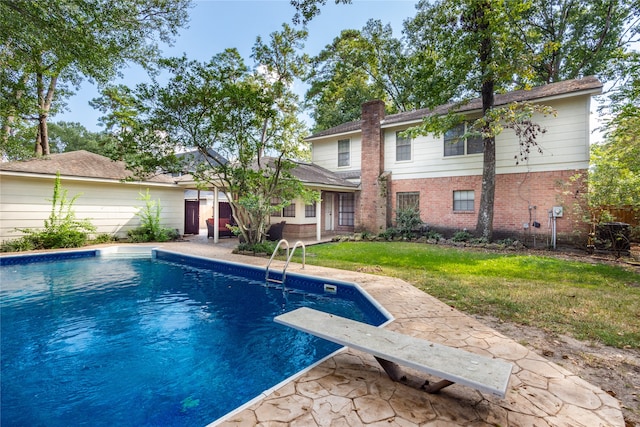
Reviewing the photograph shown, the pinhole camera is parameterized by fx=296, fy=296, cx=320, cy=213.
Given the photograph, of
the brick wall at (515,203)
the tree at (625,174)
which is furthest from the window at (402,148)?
the tree at (625,174)

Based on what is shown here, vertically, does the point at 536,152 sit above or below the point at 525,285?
above

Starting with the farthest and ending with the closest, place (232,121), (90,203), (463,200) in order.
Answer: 1. (463,200)
2. (90,203)
3. (232,121)

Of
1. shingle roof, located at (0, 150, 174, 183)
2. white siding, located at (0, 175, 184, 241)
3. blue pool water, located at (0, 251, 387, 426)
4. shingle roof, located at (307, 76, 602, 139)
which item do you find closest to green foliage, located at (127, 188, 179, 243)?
white siding, located at (0, 175, 184, 241)

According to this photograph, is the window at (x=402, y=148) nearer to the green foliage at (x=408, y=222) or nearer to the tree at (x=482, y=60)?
the tree at (x=482, y=60)

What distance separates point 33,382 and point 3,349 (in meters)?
1.32

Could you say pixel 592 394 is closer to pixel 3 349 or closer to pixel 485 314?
pixel 485 314

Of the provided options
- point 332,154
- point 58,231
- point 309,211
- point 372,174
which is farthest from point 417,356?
point 332,154

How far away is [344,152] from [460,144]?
19.2 ft

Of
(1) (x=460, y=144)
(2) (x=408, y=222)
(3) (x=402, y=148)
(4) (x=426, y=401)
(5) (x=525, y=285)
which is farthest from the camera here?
(3) (x=402, y=148)

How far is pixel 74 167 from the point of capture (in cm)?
1197

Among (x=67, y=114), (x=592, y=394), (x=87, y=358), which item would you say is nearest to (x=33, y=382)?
(x=87, y=358)

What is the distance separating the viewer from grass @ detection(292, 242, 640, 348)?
13.3 ft

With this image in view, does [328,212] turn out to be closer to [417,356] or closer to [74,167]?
[74,167]

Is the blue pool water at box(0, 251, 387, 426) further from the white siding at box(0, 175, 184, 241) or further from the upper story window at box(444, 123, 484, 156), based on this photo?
the upper story window at box(444, 123, 484, 156)
